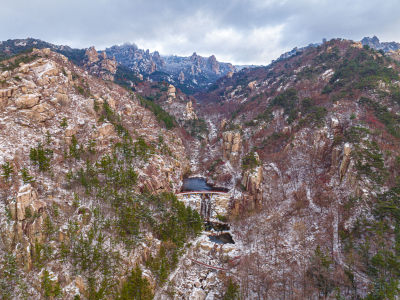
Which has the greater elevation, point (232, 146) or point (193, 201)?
point (232, 146)

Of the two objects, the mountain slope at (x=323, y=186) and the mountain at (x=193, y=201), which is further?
the mountain slope at (x=323, y=186)

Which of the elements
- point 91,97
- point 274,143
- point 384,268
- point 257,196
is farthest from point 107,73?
point 384,268

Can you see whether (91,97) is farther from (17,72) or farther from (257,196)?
(257,196)

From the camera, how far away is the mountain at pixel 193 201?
3173 cm

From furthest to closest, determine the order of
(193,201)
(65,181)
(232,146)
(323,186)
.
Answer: (232,146) → (193,201) → (323,186) → (65,181)

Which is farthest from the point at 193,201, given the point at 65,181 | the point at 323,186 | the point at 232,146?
the point at 323,186

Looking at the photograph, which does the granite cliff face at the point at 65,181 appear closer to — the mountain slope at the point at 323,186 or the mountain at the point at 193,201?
the mountain at the point at 193,201

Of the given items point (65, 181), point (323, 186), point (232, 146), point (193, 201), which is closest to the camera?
point (65, 181)

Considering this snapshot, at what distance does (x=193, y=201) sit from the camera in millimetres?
62281

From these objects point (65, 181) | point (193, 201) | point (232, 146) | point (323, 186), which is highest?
point (232, 146)

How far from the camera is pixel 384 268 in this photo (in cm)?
2919

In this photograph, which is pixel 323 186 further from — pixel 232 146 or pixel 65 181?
pixel 65 181

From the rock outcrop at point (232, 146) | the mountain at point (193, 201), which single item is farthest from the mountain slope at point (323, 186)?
the rock outcrop at point (232, 146)

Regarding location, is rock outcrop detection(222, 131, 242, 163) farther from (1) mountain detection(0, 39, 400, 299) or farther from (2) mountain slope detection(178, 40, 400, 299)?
(1) mountain detection(0, 39, 400, 299)
